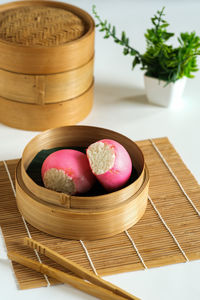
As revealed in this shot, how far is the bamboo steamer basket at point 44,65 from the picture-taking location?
213 cm

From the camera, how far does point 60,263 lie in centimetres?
169

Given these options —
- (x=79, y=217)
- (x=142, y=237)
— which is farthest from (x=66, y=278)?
(x=142, y=237)

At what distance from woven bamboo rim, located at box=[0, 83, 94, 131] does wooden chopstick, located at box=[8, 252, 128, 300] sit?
26.7 inches

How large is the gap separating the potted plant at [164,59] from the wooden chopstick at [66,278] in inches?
39.6

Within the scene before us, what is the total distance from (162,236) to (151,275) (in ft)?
0.52

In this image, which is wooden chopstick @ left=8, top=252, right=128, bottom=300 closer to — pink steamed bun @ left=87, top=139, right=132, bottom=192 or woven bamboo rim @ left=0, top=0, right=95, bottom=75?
pink steamed bun @ left=87, top=139, right=132, bottom=192

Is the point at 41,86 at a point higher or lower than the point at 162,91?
higher

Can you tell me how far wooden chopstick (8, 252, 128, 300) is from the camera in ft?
5.24

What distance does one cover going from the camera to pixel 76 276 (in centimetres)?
168

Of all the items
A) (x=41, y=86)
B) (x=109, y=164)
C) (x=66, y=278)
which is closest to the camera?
(x=66, y=278)

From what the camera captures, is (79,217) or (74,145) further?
(74,145)

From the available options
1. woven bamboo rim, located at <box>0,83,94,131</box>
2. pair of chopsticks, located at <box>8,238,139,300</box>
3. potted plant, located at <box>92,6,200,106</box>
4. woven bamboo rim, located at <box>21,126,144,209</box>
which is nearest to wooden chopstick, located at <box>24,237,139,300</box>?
pair of chopsticks, located at <box>8,238,139,300</box>

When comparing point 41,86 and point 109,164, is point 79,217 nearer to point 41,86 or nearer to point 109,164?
point 109,164

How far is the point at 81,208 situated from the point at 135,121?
0.76 m
